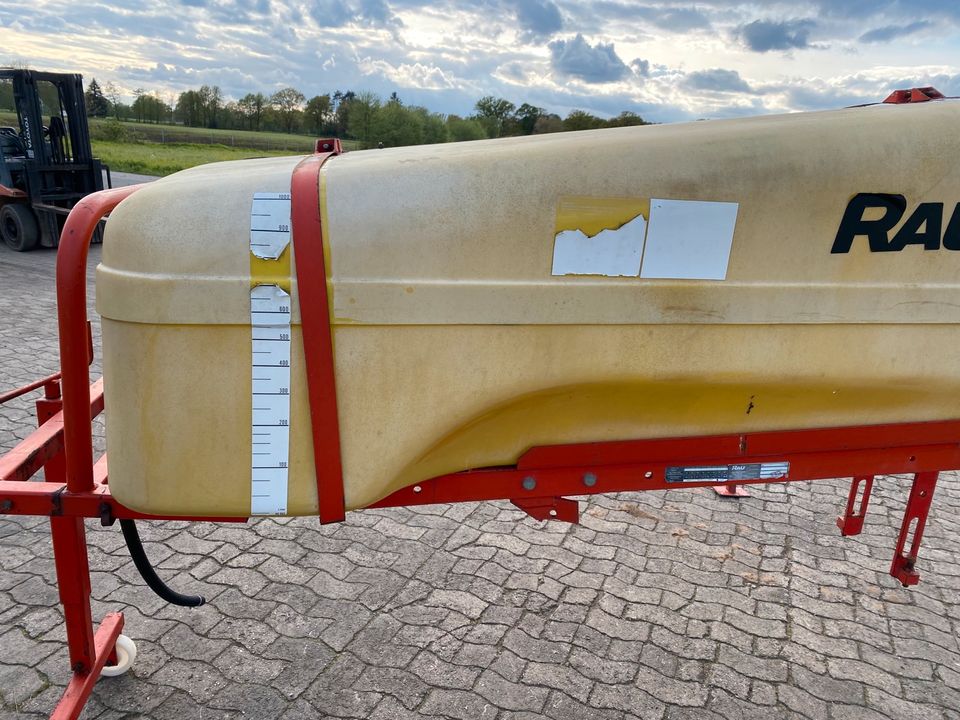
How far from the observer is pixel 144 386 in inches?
61.2

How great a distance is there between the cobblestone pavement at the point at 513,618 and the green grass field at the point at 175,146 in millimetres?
26905

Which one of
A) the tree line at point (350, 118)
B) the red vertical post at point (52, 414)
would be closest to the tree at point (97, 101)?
the tree line at point (350, 118)

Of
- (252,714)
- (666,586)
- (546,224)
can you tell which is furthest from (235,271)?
(666,586)

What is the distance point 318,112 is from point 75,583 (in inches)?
1724

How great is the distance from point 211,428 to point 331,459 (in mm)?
271

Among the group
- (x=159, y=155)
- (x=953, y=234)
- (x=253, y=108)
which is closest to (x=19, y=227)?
(x=953, y=234)

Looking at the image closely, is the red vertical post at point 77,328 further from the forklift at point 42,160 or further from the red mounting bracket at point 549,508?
the forklift at point 42,160

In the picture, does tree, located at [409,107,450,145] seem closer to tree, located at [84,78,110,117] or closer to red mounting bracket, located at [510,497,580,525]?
red mounting bracket, located at [510,497,580,525]

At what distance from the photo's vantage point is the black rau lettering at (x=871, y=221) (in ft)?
A: 5.33

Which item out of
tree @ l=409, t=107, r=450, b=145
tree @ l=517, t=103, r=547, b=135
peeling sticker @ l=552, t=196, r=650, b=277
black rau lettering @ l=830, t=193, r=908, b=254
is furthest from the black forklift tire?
tree @ l=409, t=107, r=450, b=145

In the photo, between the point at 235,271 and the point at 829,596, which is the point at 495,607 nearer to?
the point at 829,596

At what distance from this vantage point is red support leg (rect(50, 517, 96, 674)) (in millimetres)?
1938

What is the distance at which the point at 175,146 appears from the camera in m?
44.0

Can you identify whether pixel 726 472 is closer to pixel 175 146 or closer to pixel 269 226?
pixel 269 226
